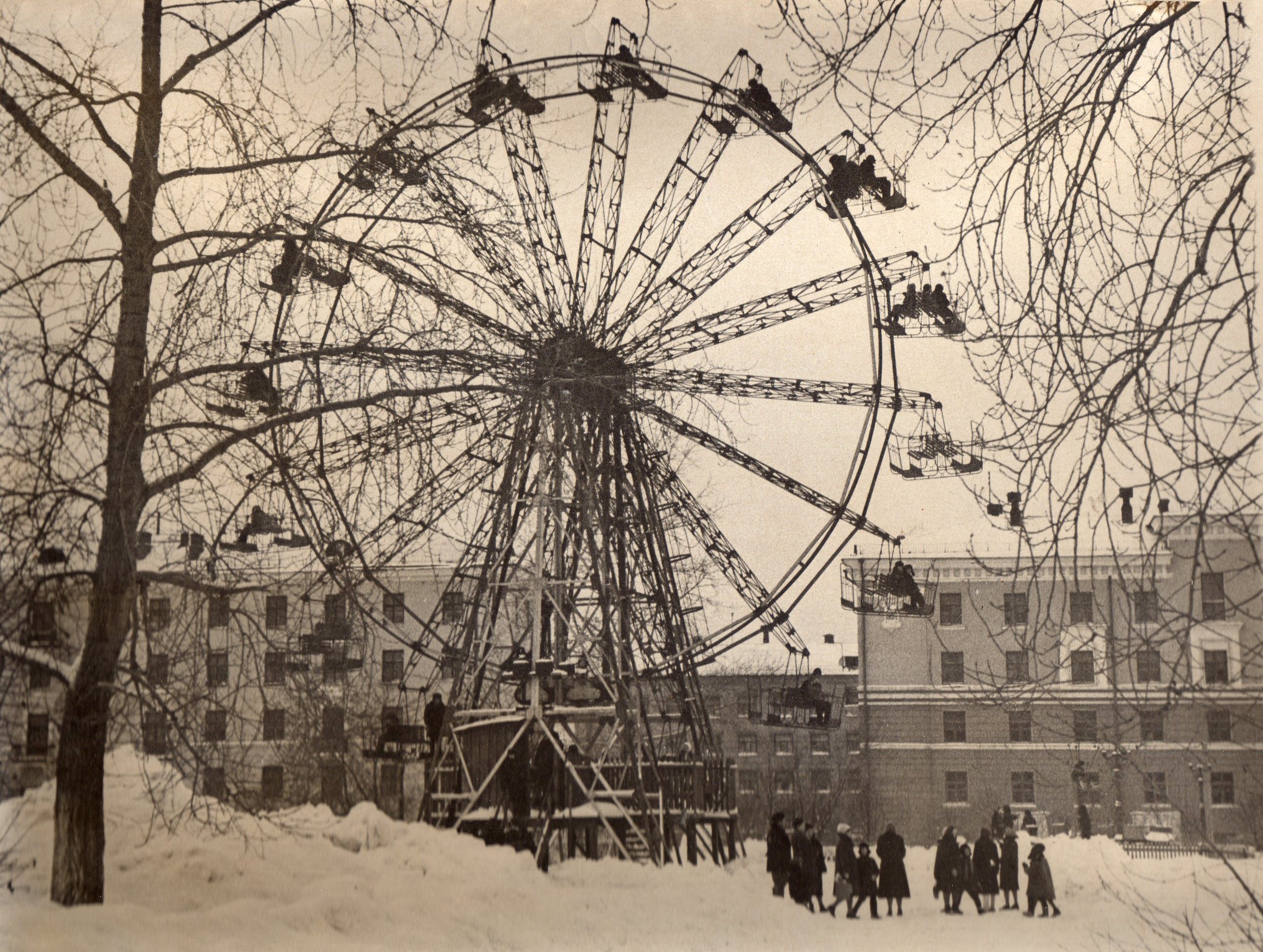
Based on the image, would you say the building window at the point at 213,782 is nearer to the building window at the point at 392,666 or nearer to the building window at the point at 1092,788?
the building window at the point at 392,666

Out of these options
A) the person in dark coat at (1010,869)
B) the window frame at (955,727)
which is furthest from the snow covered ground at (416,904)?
the window frame at (955,727)

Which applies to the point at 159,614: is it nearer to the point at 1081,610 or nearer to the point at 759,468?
the point at 759,468

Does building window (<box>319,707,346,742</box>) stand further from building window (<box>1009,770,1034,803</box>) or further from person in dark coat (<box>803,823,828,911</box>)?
building window (<box>1009,770,1034,803</box>)

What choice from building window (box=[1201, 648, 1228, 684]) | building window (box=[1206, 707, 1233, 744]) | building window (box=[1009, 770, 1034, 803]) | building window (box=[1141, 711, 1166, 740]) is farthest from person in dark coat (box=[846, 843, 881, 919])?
building window (box=[1201, 648, 1228, 684])

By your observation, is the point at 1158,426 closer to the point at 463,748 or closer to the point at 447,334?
the point at 447,334

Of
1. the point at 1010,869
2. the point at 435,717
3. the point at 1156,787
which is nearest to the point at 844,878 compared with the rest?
the point at 1010,869
